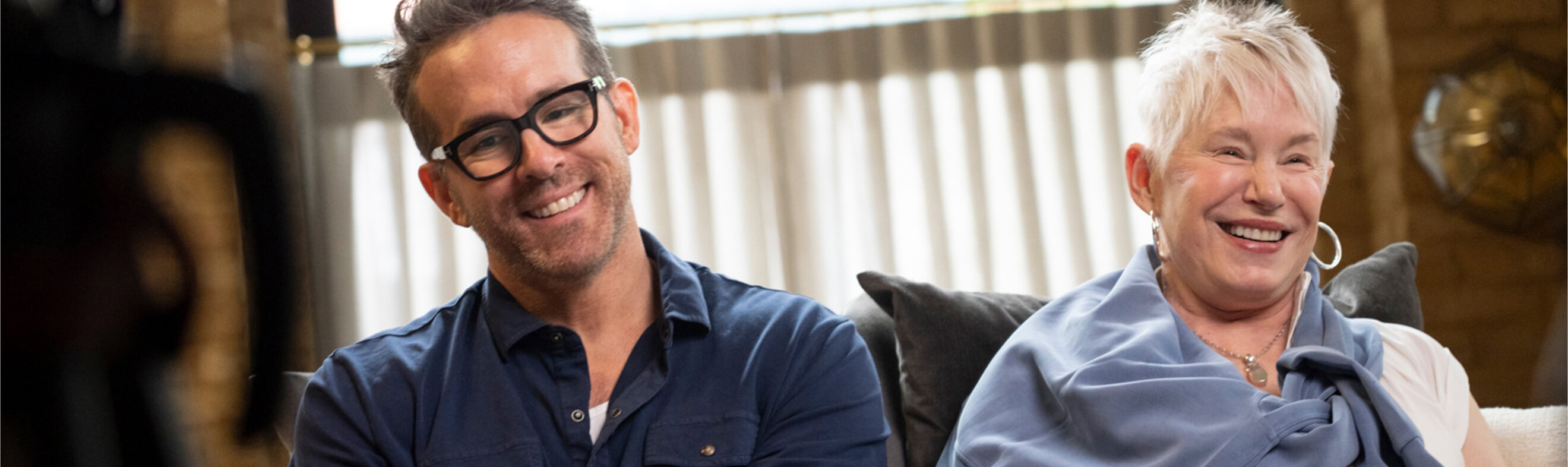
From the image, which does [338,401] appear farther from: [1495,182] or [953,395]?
[1495,182]

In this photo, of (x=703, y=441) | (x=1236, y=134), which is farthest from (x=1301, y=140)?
(x=703, y=441)

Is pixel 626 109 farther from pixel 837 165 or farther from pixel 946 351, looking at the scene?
pixel 837 165

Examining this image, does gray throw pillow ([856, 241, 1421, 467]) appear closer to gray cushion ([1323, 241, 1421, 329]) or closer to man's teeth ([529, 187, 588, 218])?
gray cushion ([1323, 241, 1421, 329])

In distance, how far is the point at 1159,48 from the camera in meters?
1.46

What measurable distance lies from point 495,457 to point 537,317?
18cm

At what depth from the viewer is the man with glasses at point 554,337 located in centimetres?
114

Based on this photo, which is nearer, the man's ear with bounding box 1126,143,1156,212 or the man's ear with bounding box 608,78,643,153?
the man's ear with bounding box 608,78,643,153

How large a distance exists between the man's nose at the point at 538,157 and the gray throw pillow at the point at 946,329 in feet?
1.96

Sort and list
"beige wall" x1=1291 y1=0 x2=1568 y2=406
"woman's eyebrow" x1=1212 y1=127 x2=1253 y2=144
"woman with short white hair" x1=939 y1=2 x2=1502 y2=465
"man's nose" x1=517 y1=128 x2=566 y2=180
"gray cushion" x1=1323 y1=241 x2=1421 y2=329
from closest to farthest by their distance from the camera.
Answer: "man's nose" x1=517 y1=128 x2=566 y2=180, "woman with short white hair" x1=939 y1=2 x2=1502 y2=465, "woman's eyebrow" x1=1212 y1=127 x2=1253 y2=144, "gray cushion" x1=1323 y1=241 x2=1421 y2=329, "beige wall" x1=1291 y1=0 x2=1568 y2=406

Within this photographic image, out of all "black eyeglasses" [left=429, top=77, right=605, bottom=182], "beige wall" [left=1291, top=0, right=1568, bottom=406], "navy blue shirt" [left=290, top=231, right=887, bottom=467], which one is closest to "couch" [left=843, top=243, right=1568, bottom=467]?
"navy blue shirt" [left=290, top=231, right=887, bottom=467]

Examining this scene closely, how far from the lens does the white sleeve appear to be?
4.03 feet

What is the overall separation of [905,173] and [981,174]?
26cm

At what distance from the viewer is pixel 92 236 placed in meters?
0.66

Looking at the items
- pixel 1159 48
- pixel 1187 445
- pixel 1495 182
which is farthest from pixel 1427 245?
pixel 1187 445
